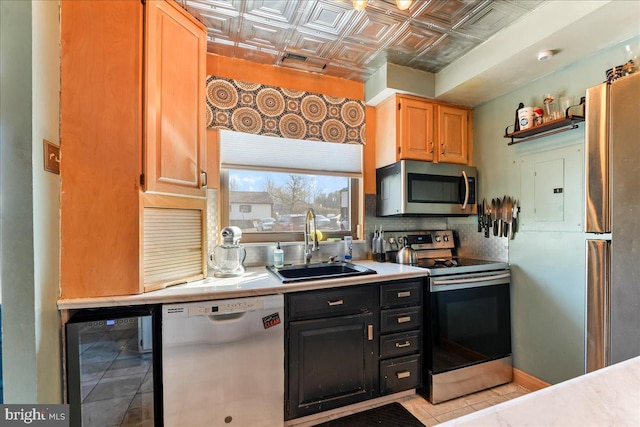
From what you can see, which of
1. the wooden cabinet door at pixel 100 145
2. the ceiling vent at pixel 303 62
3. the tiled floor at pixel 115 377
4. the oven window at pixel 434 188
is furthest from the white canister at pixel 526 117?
the tiled floor at pixel 115 377

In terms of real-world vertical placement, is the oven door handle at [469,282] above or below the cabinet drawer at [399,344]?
above

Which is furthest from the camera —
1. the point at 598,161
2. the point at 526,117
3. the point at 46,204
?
the point at 526,117

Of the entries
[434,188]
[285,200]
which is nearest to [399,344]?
[434,188]

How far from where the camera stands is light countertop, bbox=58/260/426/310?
1.36 m

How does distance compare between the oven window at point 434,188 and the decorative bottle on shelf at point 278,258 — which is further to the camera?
the oven window at point 434,188

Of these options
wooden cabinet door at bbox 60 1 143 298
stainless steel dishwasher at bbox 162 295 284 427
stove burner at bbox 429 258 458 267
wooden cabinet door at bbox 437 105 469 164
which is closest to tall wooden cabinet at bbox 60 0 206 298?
wooden cabinet door at bbox 60 1 143 298

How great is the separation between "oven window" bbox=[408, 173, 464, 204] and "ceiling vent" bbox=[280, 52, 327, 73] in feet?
3.92

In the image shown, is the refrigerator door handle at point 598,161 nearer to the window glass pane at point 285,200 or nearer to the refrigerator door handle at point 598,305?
the refrigerator door handle at point 598,305

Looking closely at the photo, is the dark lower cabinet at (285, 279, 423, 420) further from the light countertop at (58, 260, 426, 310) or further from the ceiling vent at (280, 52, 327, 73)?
the ceiling vent at (280, 52, 327, 73)

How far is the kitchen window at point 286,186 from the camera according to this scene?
2277 millimetres

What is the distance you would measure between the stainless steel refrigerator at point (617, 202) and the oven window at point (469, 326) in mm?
769

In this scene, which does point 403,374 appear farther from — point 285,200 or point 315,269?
point 285,200

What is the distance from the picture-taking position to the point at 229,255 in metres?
2.02

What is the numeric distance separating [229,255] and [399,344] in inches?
53.9
